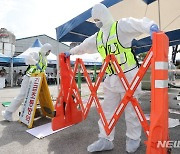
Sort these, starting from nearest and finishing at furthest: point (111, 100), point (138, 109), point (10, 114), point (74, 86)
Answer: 1. point (138, 109)
2. point (111, 100)
3. point (74, 86)
4. point (10, 114)

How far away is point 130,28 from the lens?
2443mm

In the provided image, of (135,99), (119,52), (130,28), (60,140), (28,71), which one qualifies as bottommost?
(60,140)

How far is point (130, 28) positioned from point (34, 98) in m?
2.42

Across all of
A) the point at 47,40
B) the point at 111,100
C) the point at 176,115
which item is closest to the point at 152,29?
the point at 111,100

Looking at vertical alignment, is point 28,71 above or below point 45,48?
below

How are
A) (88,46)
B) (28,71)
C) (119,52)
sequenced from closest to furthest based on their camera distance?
(119,52) < (88,46) < (28,71)

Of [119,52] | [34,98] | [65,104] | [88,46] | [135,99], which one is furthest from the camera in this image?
[34,98]

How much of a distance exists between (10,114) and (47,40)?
76.0 feet

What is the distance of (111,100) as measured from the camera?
2785 mm

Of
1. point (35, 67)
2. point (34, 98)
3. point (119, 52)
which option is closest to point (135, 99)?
point (119, 52)

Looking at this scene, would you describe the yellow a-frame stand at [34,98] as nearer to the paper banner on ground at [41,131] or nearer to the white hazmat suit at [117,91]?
the paper banner on ground at [41,131]

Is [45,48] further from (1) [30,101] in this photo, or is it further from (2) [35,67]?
(1) [30,101]

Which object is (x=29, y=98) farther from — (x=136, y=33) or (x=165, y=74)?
(x=165, y=74)

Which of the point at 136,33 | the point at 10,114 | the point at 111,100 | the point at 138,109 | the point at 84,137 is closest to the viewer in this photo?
the point at 138,109
